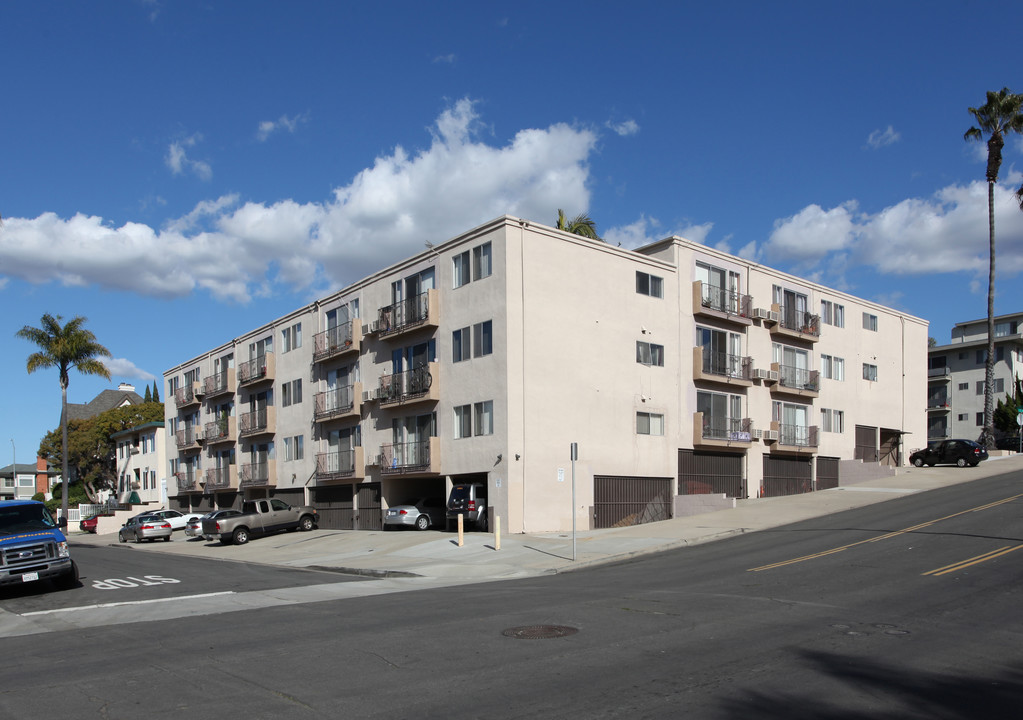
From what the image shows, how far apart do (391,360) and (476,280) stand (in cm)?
733

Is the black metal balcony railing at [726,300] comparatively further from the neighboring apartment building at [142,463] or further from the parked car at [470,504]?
the neighboring apartment building at [142,463]

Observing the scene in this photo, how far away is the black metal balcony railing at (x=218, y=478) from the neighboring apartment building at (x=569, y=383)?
133 inches

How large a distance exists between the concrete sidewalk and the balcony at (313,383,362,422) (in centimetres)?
562

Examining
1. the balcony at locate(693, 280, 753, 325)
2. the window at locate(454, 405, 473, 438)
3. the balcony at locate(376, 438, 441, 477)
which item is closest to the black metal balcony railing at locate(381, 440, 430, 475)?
the balcony at locate(376, 438, 441, 477)

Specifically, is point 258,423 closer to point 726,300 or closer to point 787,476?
point 726,300

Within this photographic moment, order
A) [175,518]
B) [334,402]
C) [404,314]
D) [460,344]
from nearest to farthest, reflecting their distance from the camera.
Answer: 1. [460,344]
2. [404,314]
3. [334,402]
4. [175,518]

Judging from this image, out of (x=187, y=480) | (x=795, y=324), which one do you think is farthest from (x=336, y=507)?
(x=795, y=324)

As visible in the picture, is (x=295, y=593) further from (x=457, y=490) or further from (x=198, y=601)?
(x=457, y=490)

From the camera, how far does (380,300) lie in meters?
38.0

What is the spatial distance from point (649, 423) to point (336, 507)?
16648mm

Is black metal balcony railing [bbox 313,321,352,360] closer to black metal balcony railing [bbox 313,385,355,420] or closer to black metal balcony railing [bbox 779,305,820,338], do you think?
black metal balcony railing [bbox 313,385,355,420]

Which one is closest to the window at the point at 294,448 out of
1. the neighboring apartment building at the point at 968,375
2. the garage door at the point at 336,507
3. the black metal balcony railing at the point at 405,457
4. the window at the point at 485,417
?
the garage door at the point at 336,507

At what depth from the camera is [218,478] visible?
5397 cm

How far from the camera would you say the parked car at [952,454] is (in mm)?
43969
